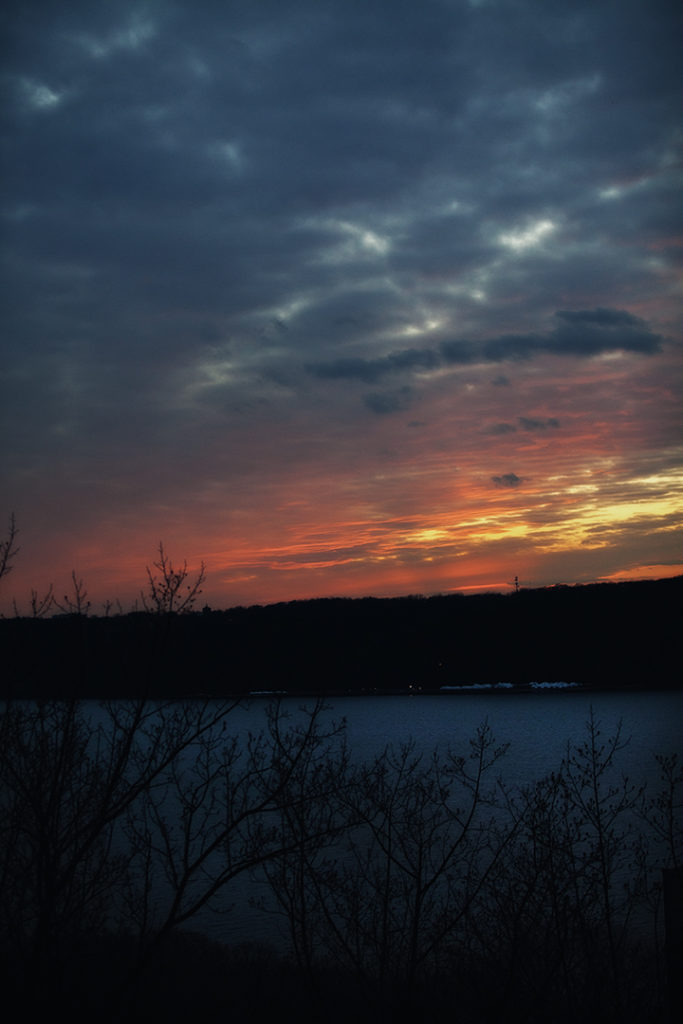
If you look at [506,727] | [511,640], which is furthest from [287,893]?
[511,640]

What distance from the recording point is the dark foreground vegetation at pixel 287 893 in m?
8.85

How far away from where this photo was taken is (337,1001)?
714 inches

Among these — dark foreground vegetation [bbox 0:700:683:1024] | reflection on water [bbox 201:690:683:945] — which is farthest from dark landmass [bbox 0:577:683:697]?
dark foreground vegetation [bbox 0:700:683:1024]

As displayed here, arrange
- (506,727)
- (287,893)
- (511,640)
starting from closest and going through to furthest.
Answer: (287,893) → (506,727) → (511,640)

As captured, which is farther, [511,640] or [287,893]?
[511,640]

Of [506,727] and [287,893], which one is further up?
[287,893]

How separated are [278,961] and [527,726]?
80193 millimetres

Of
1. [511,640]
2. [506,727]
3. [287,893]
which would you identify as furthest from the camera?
[511,640]

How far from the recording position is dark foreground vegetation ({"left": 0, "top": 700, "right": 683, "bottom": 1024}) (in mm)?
8852

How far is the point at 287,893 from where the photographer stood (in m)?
11.6

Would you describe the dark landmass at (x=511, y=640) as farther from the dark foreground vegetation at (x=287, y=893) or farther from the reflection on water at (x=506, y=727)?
the dark foreground vegetation at (x=287, y=893)

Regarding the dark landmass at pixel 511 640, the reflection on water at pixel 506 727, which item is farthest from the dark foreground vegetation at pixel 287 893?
the dark landmass at pixel 511 640

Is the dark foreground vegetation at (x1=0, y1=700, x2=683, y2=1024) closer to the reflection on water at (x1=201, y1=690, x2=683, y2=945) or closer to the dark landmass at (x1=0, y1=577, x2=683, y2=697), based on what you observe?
the reflection on water at (x1=201, y1=690, x2=683, y2=945)

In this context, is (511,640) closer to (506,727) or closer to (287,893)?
(506,727)
